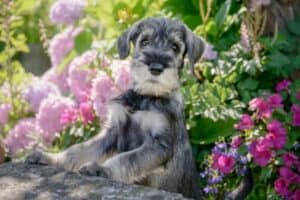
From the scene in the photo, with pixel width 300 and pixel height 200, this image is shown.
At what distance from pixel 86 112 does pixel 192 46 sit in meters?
1.60

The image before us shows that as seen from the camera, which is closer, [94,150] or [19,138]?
[94,150]

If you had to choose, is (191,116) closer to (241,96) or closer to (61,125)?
(241,96)

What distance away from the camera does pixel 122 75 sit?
7.07 m

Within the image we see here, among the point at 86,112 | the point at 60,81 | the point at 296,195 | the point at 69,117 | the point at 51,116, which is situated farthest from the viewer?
the point at 60,81

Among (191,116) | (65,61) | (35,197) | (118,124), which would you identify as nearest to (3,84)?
(65,61)

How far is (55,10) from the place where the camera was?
8.32 m

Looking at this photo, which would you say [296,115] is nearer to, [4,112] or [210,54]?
[210,54]

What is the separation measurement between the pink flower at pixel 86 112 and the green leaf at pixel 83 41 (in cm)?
98

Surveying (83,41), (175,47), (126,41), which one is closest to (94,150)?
(126,41)

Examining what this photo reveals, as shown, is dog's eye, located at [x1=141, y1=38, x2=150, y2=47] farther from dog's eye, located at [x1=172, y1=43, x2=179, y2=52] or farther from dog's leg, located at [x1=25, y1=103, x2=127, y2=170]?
dog's leg, located at [x1=25, y1=103, x2=127, y2=170]

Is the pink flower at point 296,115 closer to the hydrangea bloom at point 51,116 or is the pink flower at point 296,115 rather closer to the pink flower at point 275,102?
the pink flower at point 275,102

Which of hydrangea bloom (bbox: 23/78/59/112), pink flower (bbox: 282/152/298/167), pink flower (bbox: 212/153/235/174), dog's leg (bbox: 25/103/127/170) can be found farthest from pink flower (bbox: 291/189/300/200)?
hydrangea bloom (bbox: 23/78/59/112)

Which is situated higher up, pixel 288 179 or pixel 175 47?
pixel 175 47

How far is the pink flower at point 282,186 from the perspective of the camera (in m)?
6.49
